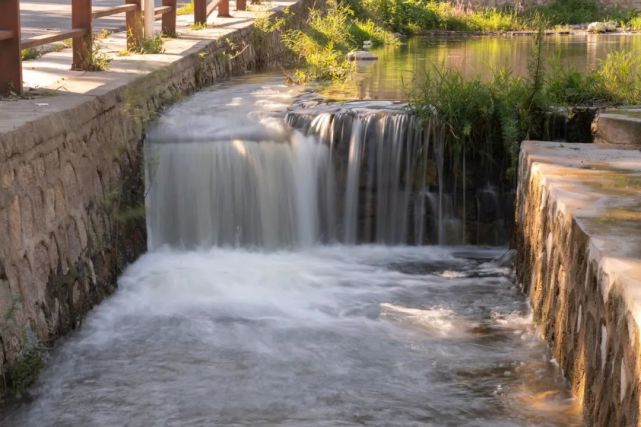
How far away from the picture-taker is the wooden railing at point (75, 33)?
662 cm

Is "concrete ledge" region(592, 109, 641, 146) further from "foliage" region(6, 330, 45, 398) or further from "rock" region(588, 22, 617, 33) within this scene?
"rock" region(588, 22, 617, 33)

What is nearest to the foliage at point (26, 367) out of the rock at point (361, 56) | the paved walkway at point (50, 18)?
the paved walkway at point (50, 18)

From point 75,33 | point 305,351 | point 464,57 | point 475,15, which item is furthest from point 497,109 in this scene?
point 475,15

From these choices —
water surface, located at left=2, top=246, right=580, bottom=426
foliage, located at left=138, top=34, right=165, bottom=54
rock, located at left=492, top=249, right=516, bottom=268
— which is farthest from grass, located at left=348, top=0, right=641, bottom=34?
water surface, located at left=2, top=246, right=580, bottom=426

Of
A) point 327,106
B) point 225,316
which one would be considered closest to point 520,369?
point 225,316

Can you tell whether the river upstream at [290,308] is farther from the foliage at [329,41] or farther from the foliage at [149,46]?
the foliage at [329,41]

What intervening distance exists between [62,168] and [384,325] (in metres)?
2.06

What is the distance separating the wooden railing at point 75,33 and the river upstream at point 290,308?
86 centimetres

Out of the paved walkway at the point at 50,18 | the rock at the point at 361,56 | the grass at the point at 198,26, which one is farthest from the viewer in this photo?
the rock at the point at 361,56

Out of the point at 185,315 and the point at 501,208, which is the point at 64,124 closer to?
the point at 185,315

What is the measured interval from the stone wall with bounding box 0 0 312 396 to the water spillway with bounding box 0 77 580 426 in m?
0.19

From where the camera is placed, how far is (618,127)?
7375 millimetres

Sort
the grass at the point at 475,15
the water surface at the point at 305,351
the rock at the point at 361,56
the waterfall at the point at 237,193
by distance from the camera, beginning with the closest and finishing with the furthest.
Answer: the water surface at the point at 305,351, the waterfall at the point at 237,193, the rock at the point at 361,56, the grass at the point at 475,15

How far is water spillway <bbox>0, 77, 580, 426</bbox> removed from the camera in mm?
5109
